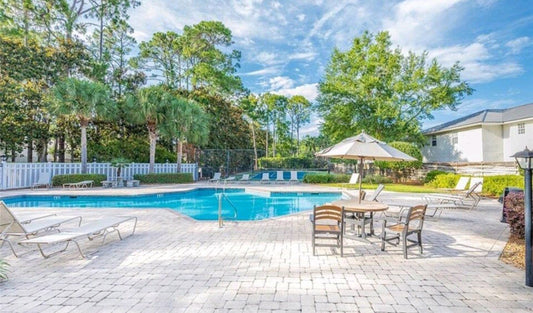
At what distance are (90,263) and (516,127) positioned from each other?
2267 cm

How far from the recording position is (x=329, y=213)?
4297 mm

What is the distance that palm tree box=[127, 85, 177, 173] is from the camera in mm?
16156

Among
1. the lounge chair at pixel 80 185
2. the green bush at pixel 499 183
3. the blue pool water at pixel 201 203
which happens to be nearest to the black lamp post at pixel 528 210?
the blue pool water at pixel 201 203

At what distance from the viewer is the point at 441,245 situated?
4789 millimetres

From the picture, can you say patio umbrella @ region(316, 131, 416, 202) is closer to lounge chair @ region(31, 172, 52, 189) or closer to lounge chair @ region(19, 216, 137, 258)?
lounge chair @ region(19, 216, 137, 258)

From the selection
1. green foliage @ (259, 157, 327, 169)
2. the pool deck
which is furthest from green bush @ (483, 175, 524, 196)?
green foliage @ (259, 157, 327, 169)

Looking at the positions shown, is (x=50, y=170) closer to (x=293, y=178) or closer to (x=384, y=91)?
(x=293, y=178)

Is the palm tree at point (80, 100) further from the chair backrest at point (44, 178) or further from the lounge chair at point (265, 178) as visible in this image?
the lounge chair at point (265, 178)

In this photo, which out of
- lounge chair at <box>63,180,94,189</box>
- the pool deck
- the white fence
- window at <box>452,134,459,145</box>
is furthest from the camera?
window at <box>452,134,459,145</box>

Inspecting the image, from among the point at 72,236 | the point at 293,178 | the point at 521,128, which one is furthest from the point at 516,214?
the point at 521,128

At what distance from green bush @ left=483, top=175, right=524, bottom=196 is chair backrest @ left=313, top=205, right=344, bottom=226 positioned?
1089 centimetres

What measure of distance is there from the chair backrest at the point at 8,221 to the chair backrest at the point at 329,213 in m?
4.72

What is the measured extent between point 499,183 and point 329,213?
37.6 feet

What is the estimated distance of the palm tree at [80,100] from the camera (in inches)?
542
